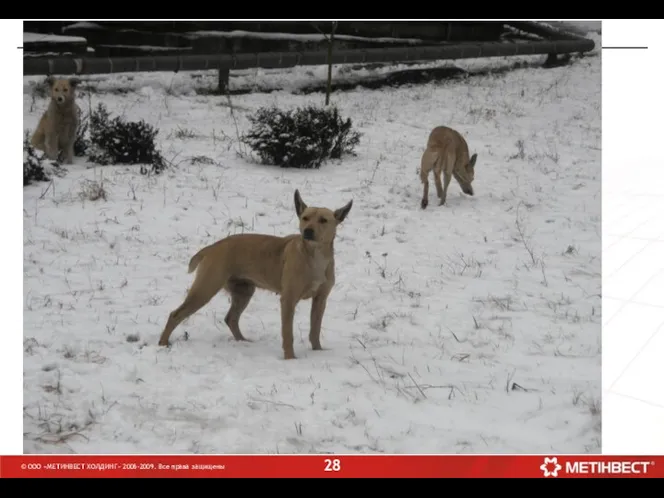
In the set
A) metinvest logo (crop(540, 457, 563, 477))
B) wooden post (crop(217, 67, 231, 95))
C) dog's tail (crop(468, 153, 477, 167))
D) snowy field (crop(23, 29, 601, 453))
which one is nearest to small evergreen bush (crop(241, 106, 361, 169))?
snowy field (crop(23, 29, 601, 453))

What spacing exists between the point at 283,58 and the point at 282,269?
5.09 meters

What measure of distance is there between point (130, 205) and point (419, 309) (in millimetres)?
3359

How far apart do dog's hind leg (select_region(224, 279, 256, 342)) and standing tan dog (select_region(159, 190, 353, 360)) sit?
0.05 m

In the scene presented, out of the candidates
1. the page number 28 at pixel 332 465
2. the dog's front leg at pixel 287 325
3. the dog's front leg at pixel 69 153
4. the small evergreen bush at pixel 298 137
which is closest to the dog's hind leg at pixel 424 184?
the small evergreen bush at pixel 298 137

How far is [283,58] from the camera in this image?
10.0m

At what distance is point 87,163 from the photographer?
29.9 ft

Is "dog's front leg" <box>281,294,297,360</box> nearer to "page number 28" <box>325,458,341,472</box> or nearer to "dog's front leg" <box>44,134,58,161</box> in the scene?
"page number 28" <box>325,458,341,472</box>

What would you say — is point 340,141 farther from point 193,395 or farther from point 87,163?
point 193,395

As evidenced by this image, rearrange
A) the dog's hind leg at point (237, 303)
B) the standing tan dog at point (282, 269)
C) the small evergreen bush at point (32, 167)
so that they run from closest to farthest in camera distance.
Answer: the standing tan dog at point (282, 269)
the dog's hind leg at point (237, 303)
the small evergreen bush at point (32, 167)

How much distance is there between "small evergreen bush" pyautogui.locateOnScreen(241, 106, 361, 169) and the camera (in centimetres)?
965

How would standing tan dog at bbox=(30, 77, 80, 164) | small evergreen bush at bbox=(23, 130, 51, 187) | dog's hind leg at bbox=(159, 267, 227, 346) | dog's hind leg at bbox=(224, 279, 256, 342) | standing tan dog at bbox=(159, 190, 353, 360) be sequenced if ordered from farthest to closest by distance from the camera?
standing tan dog at bbox=(30, 77, 80, 164)
small evergreen bush at bbox=(23, 130, 51, 187)
dog's hind leg at bbox=(224, 279, 256, 342)
dog's hind leg at bbox=(159, 267, 227, 346)
standing tan dog at bbox=(159, 190, 353, 360)

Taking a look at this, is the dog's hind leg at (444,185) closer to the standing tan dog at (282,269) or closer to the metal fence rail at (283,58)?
the metal fence rail at (283,58)

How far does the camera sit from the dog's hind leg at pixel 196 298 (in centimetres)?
568
